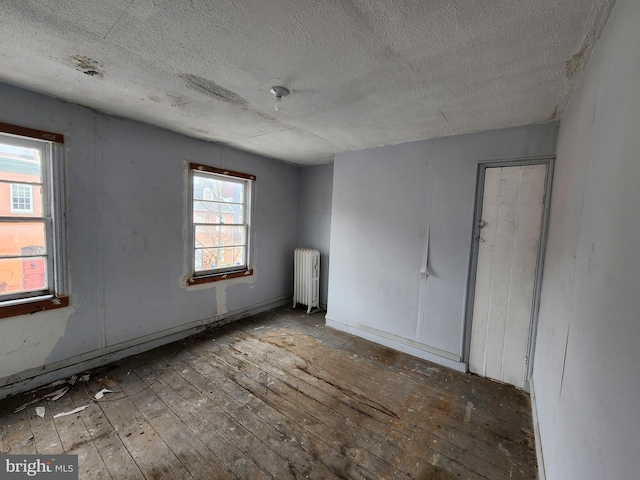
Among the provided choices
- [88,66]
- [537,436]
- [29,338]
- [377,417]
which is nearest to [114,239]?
[29,338]

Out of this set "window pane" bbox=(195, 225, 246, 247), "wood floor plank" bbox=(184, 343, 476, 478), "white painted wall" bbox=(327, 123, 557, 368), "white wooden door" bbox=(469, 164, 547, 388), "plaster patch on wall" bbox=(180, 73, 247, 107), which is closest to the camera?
"wood floor plank" bbox=(184, 343, 476, 478)

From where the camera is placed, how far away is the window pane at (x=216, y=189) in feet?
10.6

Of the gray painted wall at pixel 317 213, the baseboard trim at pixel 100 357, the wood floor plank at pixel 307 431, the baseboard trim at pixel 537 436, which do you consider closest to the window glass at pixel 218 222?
the baseboard trim at pixel 100 357

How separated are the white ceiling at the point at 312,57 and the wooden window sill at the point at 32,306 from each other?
1678mm

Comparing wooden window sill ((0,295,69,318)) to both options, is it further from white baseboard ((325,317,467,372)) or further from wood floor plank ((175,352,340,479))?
white baseboard ((325,317,467,372))

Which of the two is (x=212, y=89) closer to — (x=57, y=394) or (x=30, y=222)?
(x=30, y=222)

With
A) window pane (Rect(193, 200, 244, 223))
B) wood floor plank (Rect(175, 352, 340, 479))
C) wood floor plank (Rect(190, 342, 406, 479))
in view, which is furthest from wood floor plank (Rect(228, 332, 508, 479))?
window pane (Rect(193, 200, 244, 223))

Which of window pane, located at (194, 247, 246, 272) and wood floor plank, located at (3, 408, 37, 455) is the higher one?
window pane, located at (194, 247, 246, 272)

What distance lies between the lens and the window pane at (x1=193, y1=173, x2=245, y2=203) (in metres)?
3.23

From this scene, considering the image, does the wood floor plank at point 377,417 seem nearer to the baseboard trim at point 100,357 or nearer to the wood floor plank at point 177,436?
the wood floor plank at point 177,436

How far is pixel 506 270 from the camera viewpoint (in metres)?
2.40

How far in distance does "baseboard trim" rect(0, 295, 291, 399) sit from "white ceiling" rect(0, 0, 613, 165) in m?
2.27

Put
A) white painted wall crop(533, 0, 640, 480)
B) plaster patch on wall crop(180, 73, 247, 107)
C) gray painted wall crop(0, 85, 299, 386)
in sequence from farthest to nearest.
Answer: gray painted wall crop(0, 85, 299, 386) < plaster patch on wall crop(180, 73, 247, 107) < white painted wall crop(533, 0, 640, 480)

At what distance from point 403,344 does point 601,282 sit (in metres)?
2.30
